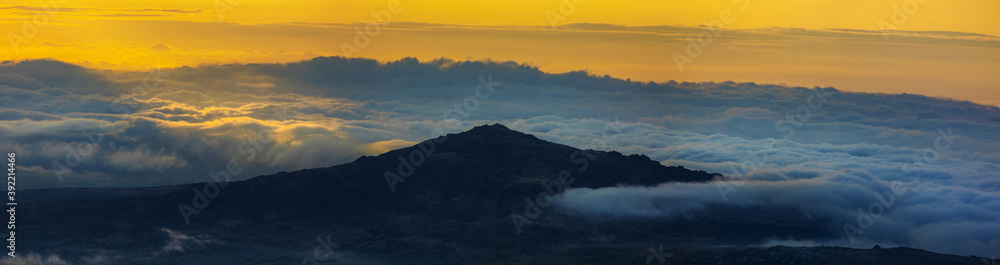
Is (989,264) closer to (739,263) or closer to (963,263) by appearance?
(963,263)

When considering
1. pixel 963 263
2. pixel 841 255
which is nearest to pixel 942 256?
pixel 963 263

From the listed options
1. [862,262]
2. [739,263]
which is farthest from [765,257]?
[862,262]

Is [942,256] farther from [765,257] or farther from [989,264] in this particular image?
[765,257]

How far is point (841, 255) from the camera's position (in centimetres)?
19912

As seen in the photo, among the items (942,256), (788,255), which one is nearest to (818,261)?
(788,255)

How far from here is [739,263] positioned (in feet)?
647

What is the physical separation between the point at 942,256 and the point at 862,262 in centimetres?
1733

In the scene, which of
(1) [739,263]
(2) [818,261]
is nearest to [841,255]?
(2) [818,261]

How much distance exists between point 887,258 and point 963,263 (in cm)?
1324

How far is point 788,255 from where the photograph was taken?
19812 centimetres

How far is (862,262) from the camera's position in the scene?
19225 centimetres

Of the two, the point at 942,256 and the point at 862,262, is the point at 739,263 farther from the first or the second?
the point at 942,256

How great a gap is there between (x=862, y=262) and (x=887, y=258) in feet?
15.6

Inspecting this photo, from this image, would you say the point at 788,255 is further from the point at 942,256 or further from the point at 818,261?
the point at 942,256
